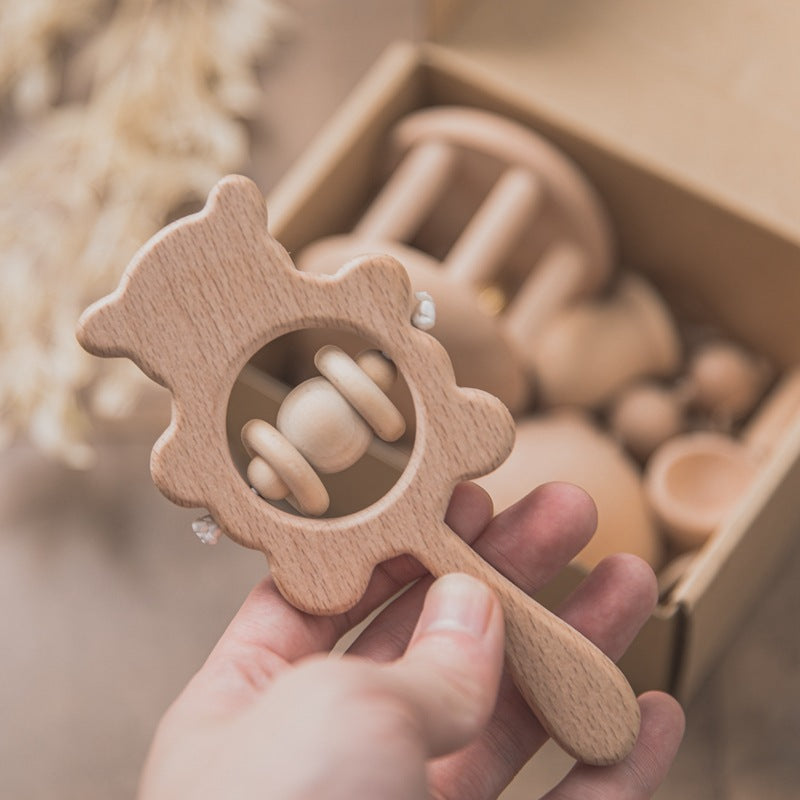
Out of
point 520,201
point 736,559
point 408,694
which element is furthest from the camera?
point 520,201

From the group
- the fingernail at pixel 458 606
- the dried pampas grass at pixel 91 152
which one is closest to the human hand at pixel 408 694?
the fingernail at pixel 458 606

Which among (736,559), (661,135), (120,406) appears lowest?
(120,406)

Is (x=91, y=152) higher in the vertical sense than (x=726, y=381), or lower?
lower

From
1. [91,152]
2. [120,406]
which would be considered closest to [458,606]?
[120,406]

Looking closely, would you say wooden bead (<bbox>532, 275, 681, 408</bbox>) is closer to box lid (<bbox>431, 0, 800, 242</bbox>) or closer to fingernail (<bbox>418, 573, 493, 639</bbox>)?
box lid (<bbox>431, 0, 800, 242</bbox>)

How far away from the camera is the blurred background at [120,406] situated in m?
0.93

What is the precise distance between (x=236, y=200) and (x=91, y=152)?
1.93ft

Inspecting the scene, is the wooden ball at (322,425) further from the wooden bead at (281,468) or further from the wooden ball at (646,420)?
the wooden ball at (646,420)

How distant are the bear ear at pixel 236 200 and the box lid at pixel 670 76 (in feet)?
1.32

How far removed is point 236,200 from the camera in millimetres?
542

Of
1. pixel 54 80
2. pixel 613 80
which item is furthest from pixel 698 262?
pixel 54 80

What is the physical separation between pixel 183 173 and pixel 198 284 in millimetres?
549

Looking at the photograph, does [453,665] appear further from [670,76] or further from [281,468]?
[670,76]

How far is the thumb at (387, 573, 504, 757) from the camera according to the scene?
493mm
